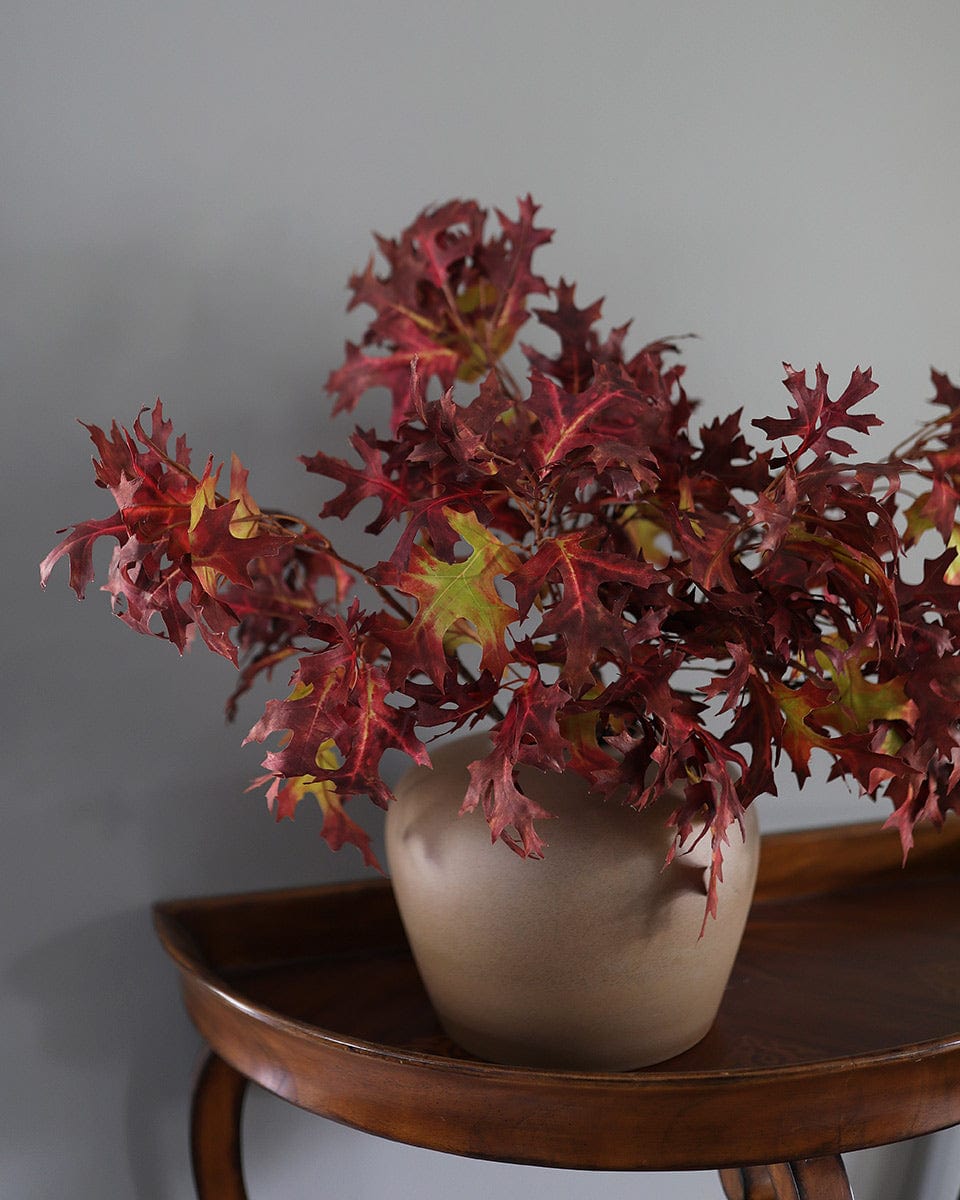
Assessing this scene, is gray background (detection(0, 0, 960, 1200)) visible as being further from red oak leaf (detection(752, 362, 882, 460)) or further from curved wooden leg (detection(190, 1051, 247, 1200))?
red oak leaf (detection(752, 362, 882, 460))

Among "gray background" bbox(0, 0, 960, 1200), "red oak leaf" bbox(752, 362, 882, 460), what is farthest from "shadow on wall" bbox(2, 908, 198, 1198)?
"red oak leaf" bbox(752, 362, 882, 460)

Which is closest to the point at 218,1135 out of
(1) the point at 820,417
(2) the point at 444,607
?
(2) the point at 444,607

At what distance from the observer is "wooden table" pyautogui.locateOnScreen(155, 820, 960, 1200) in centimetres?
52

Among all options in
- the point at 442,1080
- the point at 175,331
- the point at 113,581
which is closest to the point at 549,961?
the point at 442,1080

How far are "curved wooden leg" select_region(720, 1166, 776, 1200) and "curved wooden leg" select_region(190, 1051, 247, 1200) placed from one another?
1.21 feet

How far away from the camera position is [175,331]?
78 cm

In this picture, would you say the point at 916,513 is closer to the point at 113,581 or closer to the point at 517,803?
the point at 517,803

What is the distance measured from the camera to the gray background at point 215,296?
76 centimetres

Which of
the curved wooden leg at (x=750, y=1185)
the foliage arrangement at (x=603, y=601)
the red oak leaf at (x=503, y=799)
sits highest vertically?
the foliage arrangement at (x=603, y=601)

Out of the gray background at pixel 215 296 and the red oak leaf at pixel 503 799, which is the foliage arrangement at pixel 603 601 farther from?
the gray background at pixel 215 296

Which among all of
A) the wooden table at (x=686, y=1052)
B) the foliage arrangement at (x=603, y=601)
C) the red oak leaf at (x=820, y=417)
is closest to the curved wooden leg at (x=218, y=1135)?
the wooden table at (x=686, y=1052)

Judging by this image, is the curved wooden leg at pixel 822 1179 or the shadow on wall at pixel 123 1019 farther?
the shadow on wall at pixel 123 1019

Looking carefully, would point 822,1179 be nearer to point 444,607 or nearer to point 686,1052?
point 686,1052

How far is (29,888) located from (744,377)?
27.2 inches
